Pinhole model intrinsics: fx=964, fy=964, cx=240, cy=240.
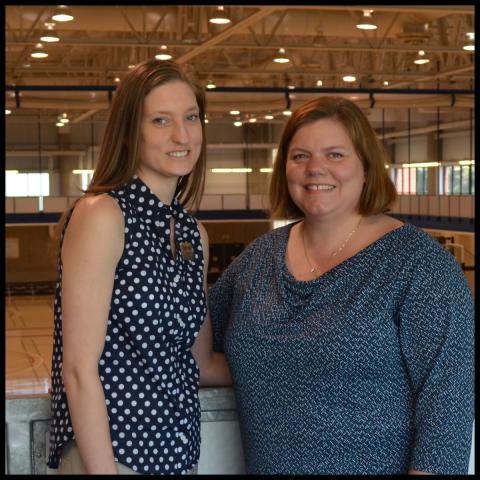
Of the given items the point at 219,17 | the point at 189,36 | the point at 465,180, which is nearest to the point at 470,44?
the point at 189,36

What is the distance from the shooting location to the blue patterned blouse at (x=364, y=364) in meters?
2.95

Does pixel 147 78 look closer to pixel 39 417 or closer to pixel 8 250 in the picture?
pixel 39 417

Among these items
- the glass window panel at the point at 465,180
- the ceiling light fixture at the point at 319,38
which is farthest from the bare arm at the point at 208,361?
the glass window panel at the point at 465,180

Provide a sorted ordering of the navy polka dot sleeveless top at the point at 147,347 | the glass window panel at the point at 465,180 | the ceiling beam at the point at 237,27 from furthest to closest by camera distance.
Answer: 1. the glass window panel at the point at 465,180
2. the ceiling beam at the point at 237,27
3. the navy polka dot sleeveless top at the point at 147,347

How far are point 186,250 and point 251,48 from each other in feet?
61.3

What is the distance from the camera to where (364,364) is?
300cm

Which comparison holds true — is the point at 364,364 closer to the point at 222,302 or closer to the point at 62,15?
the point at 222,302

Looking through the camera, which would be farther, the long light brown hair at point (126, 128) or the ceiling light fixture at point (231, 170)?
the ceiling light fixture at point (231, 170)

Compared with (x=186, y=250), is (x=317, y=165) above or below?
above

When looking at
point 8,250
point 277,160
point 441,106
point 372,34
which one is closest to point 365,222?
point 277,160

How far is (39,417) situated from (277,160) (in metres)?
1.23

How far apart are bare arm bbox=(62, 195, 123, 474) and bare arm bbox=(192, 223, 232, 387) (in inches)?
24.4

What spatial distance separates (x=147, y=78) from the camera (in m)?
2.89

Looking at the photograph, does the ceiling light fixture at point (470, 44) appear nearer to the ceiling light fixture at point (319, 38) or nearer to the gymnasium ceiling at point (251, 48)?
the gymnasium ceiling at point (251, 48)
